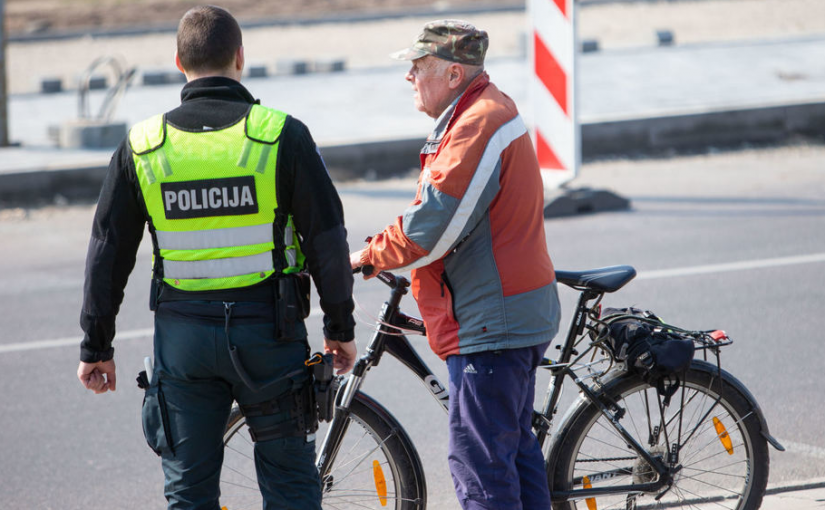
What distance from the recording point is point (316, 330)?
6234 mm

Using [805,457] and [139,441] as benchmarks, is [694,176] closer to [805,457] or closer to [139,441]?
[805,457]

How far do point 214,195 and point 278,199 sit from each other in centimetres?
17

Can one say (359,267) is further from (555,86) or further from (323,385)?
(555,86)

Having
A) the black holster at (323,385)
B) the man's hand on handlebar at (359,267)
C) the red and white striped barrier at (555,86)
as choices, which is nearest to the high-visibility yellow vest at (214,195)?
the black holster at (323,385)

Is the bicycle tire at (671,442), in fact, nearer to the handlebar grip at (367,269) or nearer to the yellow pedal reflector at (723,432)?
the yellow pedal reflector at (723,432)

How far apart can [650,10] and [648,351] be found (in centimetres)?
2986

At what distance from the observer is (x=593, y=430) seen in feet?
11.4

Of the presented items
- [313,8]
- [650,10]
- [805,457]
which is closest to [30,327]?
[805,457]

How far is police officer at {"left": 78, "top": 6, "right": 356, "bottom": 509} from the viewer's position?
2.75 metres

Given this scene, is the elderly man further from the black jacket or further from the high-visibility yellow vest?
the high-visibility yellow vest

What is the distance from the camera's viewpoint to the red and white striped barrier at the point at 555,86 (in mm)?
8406

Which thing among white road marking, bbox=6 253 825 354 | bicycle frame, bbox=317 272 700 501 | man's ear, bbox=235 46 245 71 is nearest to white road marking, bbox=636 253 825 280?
white road marking, bbox=6 253 825 354

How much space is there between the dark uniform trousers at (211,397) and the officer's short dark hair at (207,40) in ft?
2.21

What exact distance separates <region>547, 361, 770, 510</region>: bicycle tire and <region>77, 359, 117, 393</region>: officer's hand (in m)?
1.51
